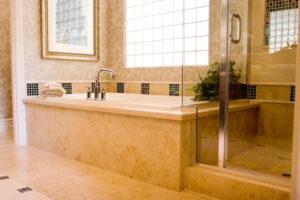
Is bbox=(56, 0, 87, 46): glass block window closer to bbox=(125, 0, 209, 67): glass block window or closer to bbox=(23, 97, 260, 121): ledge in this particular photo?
bbox=(125, 0, 209, 67): glass block window

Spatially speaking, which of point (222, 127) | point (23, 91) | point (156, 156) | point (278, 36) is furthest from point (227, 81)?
point (23, 91)

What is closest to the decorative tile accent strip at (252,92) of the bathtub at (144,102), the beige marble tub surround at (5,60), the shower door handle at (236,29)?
the shower door handle at (236,29)

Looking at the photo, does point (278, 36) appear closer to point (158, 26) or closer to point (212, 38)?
point (212, 38)

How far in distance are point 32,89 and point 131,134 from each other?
1.81m

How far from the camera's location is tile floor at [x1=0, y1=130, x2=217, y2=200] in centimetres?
200

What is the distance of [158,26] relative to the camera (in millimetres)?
3910

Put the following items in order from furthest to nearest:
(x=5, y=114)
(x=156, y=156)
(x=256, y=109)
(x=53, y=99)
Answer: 1. (x=5, y=114)
2. (x=53, y=99)
3. (x=256, y=109)
4. (x=156, y=156)

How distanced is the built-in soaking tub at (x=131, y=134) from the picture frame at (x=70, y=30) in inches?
35.2

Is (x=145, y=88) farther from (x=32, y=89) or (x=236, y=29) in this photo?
(x=236, y=29)

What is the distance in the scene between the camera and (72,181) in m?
2.28

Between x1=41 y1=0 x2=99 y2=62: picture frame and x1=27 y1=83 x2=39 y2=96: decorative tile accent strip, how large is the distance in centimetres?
37

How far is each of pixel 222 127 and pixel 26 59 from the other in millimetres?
2445

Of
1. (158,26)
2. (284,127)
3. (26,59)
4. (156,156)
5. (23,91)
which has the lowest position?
(156,156)

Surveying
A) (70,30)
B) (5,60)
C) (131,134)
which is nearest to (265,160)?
(131,134)
